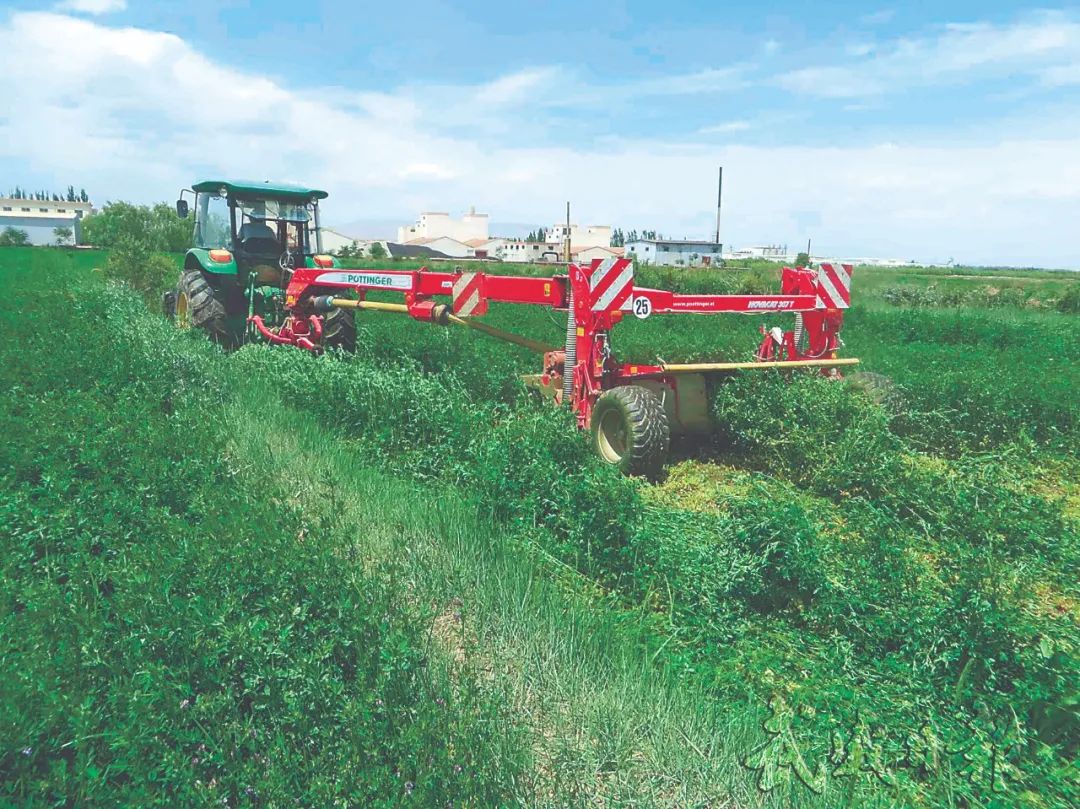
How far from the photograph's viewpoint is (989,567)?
3455mm

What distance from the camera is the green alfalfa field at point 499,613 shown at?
95.6 inches

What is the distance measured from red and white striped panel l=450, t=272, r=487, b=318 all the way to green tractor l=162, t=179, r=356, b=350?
3.28m

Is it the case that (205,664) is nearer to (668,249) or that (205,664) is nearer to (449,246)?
(668,249)

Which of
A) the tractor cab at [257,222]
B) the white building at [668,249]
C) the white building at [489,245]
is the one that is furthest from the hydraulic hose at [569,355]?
the white building at [489,245]

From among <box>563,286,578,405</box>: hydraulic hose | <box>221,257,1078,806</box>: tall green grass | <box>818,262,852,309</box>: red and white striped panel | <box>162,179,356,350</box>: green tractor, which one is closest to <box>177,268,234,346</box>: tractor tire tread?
<box>162,179,356,350</box>: green tractor

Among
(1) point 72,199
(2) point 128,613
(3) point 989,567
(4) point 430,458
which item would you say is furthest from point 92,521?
(1) point 72,199

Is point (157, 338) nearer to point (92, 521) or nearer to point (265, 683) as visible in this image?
point (92, 521)

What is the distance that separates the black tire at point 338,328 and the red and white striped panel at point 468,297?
318 cm

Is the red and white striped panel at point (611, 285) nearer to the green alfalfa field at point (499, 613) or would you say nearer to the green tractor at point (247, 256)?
the green alfalfa field at point (499, 613)

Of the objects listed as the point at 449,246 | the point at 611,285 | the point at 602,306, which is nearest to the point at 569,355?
the point at 602,306

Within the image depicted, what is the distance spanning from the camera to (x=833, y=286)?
23.9 ft

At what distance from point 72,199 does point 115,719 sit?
510ft

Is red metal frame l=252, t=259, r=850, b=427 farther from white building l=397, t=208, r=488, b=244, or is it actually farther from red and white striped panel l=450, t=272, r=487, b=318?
white building l=397, t=208, r=488, b=244

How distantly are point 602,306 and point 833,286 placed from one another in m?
A: 2.67
